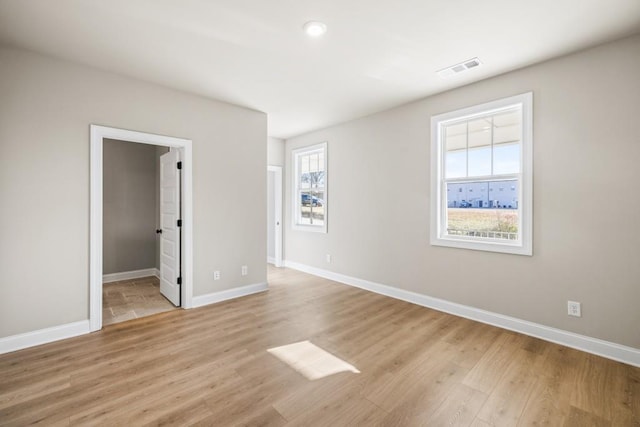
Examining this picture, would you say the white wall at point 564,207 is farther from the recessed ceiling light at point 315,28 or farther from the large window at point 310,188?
the recessed ceiling light at point 315,28

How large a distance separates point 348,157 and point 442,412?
3.90 meters

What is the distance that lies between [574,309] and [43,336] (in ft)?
16.9

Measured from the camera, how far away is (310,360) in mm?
2613

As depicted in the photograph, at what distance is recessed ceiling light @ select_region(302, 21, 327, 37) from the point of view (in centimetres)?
242

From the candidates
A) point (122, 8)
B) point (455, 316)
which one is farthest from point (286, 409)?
point (122, 8)

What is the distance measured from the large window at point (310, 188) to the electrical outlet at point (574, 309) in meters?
3.57

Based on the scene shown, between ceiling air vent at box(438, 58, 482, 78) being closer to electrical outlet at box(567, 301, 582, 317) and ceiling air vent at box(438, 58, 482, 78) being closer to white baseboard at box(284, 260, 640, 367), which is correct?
electrical outlet at box(567, 301, 582, 317)

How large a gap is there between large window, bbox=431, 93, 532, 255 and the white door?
11.1ft

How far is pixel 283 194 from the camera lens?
6438 mm

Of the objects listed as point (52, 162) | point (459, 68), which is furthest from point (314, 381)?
point (459, 68)

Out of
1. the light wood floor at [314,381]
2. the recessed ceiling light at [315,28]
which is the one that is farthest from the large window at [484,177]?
the recessed ceiling light at [315,28]

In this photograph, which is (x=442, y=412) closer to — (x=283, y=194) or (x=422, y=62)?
(x=422, y=62)

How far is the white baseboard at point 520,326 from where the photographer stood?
262 cm

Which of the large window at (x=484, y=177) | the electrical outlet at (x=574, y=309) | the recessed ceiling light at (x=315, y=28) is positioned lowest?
→ the electrical outlet at (x=574, y=309)
